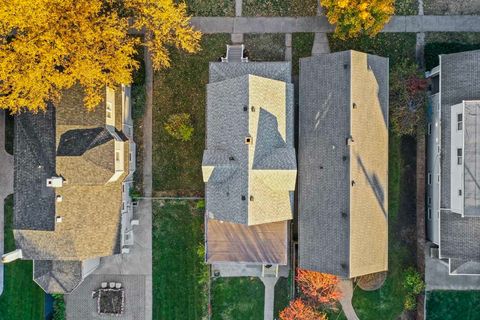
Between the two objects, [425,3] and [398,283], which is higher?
[425,3]

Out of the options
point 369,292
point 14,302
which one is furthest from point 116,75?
point 369,292

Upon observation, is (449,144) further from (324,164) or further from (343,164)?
(324,164)

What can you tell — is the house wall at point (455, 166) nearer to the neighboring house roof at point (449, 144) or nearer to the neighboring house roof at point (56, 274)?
the neighboring house roof at point (449, 144)

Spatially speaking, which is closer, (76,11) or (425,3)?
(76,11)

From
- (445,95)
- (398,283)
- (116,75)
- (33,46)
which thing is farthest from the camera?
(398,283)

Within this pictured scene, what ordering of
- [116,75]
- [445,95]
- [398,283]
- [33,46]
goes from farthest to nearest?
[398,283], [445,95], [116,75], [33,46]

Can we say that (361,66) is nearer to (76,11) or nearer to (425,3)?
(425,3)

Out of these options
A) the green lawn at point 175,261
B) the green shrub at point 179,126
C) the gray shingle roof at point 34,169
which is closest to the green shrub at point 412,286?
the green lawn at point 175,261
